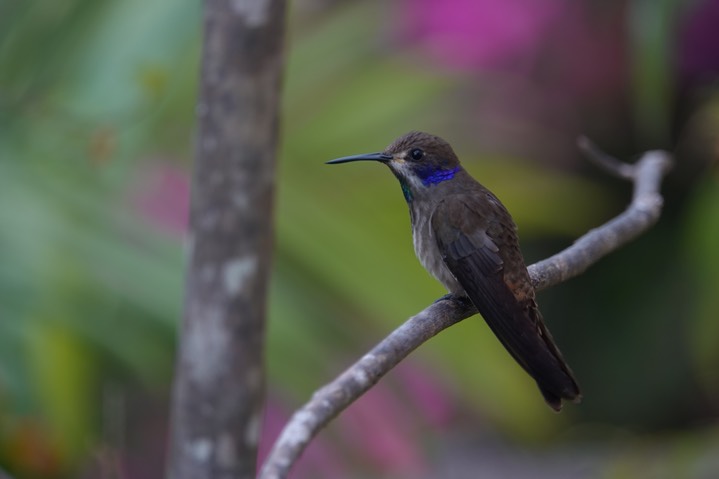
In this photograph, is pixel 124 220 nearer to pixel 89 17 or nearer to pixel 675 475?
pixel 89 17

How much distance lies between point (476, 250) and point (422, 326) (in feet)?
1.31

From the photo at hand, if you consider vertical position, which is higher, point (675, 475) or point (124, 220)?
point (124, 220)

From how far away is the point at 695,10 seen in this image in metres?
3.96

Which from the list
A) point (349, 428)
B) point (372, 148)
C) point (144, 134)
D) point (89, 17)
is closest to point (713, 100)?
point (372, 148)

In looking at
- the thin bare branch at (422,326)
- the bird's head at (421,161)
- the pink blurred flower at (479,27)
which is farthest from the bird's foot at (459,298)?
the pink blurred flower at (479,27)

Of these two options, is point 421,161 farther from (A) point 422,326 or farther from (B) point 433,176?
(A) point 422,326

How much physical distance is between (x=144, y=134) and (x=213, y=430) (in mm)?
1791

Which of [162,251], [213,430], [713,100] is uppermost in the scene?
[713,100]

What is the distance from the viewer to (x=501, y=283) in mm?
1784

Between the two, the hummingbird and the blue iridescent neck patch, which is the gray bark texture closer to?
the hummingbird

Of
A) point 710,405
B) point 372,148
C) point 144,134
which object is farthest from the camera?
point 710,405

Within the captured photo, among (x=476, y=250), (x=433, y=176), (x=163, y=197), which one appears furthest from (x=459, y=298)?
(x=163, y=197)

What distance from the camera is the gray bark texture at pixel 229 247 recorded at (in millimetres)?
1789

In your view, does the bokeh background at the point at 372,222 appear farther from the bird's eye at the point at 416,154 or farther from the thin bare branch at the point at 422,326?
the bird's eye at the point at 416,154
